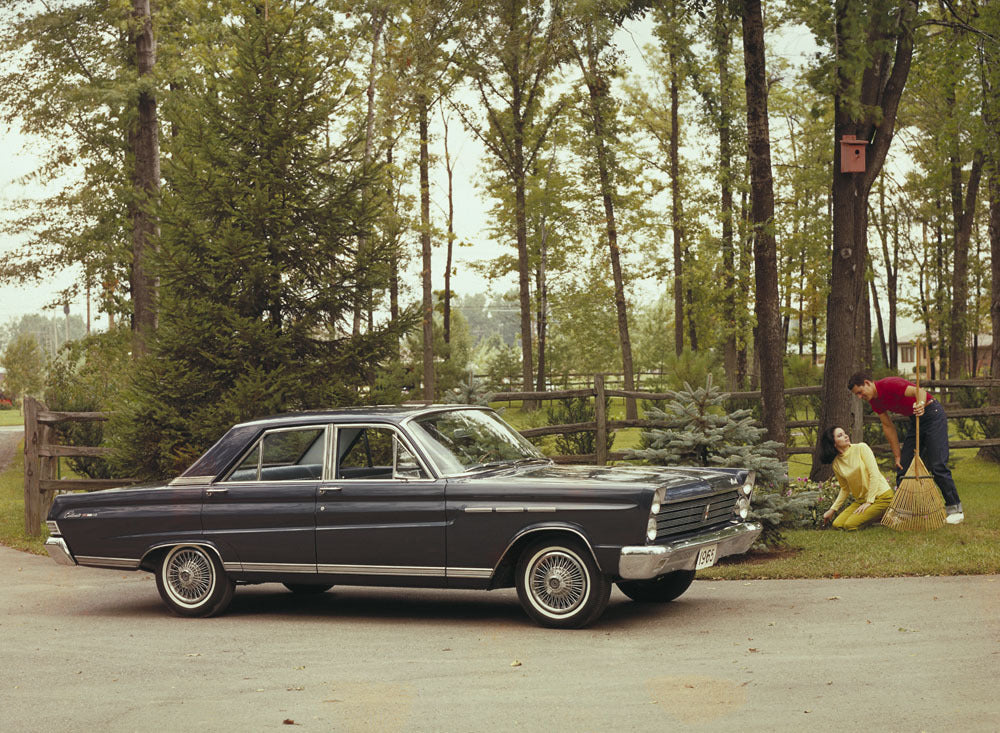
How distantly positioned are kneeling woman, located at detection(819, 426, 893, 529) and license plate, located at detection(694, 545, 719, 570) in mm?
5043

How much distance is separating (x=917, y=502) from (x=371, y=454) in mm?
6571

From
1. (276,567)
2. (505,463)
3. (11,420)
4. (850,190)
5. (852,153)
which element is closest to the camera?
(505,463)

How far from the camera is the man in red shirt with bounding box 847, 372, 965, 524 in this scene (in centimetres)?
1321

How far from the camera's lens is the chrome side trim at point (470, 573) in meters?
8.86

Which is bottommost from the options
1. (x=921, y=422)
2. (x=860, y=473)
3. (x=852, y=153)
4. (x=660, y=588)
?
(x=660, y=588)

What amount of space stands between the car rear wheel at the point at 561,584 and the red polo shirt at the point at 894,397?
6121mm

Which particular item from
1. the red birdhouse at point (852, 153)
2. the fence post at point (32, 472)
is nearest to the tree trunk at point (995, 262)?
the red birdhouse at point (852, 153)

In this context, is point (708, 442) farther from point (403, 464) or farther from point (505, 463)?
point (403, 464)

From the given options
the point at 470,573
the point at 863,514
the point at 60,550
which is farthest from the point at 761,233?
the point at 60,550

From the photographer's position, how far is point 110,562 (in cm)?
1032

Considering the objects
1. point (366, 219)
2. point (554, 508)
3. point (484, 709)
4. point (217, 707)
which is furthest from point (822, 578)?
point (366, 219)

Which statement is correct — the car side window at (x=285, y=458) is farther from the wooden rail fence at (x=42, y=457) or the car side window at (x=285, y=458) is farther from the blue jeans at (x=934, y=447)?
the blue jeans at (x=934, y=447)

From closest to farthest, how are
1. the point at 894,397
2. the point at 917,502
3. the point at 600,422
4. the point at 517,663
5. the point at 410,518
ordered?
the point at 517,663
the point at 410,518
the point at 917,502
the point at 894,397
the point at 600,422

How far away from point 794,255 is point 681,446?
103 ft
